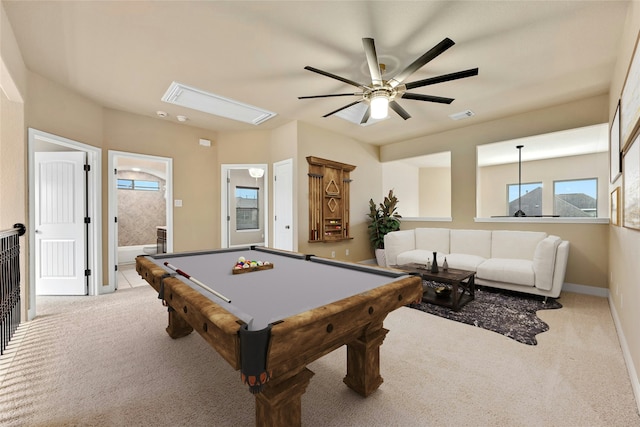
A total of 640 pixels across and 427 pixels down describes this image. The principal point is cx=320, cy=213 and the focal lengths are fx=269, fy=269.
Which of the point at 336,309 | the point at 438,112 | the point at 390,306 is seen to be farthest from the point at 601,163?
the point at 336,309

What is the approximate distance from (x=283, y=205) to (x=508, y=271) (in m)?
3.48

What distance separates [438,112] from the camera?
13.7 feet

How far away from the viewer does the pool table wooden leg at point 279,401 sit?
1111 mm

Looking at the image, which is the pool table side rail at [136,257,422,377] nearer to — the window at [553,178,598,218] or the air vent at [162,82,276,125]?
the air vent at [162,82,276,125]

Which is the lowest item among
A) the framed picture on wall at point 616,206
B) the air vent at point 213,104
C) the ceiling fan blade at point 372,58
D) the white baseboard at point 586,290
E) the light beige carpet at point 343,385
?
the light beige carpet at point 343,385

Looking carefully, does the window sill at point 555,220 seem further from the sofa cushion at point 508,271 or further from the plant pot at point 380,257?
the plant pot at point 380,257

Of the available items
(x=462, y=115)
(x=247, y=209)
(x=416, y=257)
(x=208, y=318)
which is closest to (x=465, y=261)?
(x=416, y=257)

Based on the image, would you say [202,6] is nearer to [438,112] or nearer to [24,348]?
[24,348]

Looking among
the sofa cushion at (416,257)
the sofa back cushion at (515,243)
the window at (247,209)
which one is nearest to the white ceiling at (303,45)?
the sofa back cushion at (515,243)

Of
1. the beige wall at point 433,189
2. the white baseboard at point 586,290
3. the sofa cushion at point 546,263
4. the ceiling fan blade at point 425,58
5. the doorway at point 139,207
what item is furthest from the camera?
the beige wall at point 433,189

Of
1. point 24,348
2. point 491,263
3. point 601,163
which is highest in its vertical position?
point 601,163

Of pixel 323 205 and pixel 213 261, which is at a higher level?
pixel 323 205

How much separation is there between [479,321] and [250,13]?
353 cm

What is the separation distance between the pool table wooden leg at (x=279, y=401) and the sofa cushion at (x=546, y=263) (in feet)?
11.2
